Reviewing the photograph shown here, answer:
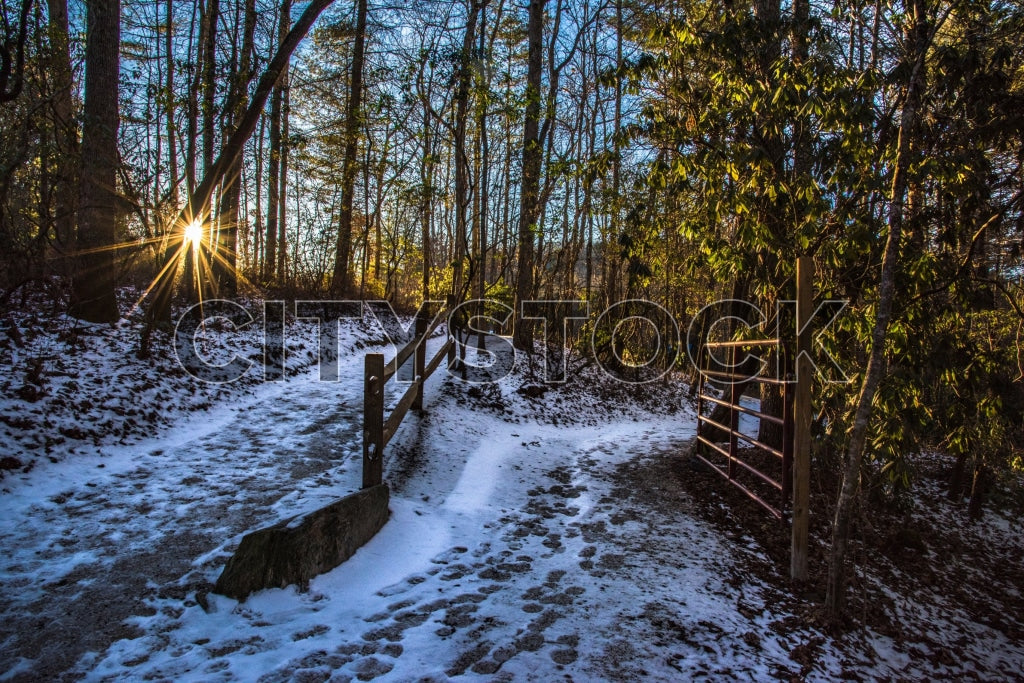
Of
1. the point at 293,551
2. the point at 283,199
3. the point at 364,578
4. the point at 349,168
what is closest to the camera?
the point at 293,551

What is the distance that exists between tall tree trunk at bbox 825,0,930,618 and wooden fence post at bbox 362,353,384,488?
3501 millimetres

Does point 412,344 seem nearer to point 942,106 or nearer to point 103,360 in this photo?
point 103,360

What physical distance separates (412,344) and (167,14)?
13390 millimetres

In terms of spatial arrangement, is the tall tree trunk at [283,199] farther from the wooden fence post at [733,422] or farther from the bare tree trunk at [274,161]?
the wooden fence post at [733,422]

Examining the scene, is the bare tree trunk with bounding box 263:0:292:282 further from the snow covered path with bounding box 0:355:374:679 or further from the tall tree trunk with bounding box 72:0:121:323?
the snow covered path with bounding box 0:355:374:679

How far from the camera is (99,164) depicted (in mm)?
7426

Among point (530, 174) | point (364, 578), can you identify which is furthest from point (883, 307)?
point (530, 174)

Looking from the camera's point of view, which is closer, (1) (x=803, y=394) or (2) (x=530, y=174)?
(1) (x=803, y=394)

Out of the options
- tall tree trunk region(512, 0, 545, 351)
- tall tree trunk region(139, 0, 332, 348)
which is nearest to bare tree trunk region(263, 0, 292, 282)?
tall tree trunk region(139, 0, 332, 348)

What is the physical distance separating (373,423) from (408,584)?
4.74 feet

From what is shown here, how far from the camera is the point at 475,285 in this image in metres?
14.2

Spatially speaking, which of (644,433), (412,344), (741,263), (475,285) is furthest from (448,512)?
(475,285)

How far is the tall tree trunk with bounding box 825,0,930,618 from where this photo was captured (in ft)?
11.0

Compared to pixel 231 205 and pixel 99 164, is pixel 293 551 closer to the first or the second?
pixel 99 164
